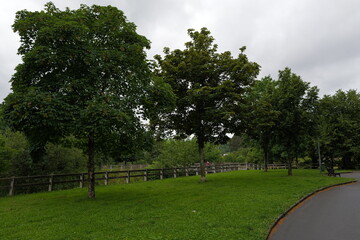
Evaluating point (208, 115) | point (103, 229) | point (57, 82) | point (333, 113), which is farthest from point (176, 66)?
point (333, 113)

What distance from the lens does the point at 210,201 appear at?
10.8 meters

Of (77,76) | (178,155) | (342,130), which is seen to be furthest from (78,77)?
(342,130)

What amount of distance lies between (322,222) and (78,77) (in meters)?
11.1

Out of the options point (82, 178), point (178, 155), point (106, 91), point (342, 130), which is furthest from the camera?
point (342, 130)

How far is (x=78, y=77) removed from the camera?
450 inches

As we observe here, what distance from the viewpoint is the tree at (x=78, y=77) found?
9695 millimetres

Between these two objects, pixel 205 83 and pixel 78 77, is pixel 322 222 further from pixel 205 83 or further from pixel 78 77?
pixel 205 83

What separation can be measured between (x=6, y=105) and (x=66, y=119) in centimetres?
227

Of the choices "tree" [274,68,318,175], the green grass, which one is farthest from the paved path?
"tree" [274,68,318,175]

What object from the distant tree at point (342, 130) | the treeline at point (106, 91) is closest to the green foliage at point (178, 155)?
the treeline at point (106, 91)

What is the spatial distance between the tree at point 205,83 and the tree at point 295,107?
20.6 feet

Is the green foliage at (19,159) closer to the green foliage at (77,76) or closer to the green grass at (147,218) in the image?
the green foliage at (77,76)

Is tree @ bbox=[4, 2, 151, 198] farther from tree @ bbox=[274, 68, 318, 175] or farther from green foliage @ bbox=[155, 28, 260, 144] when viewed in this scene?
tree @ bbox=[274, 68, 318, 175]

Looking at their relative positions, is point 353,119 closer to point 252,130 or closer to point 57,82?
point 252,130
